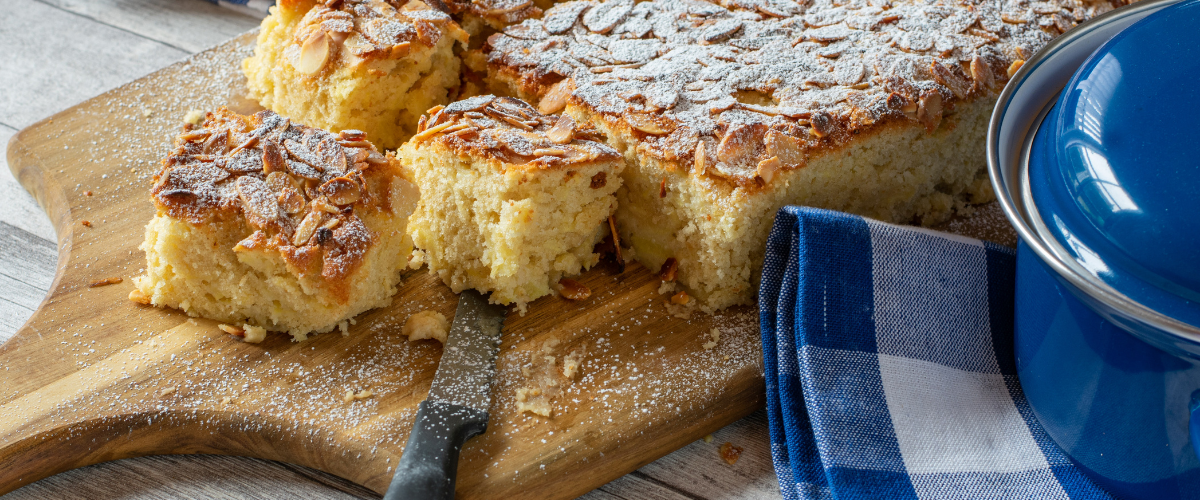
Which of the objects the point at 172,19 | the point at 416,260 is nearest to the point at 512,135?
the point at 416,260

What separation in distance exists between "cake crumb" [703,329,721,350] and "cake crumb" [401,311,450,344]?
58 cm

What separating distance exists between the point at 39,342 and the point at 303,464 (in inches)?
26.1

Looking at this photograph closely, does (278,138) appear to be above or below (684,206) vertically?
above

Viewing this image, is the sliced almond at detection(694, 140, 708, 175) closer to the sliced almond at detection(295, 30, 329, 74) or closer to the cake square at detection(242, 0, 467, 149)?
the cake square at detection(242, 0, 467, 149)

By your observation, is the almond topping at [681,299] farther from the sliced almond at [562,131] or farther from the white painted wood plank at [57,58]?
the white painted wood plank at [57,58]

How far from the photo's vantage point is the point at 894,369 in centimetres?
189

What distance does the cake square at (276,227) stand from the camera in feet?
6.32

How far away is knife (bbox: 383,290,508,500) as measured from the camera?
64.6 inches

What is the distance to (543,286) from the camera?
7.13ft

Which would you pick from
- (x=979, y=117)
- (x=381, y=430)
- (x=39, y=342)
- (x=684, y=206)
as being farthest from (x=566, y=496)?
(x=979, y=117)

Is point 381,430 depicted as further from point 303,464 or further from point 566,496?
point 566,496

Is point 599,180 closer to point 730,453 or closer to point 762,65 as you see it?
point 762,65

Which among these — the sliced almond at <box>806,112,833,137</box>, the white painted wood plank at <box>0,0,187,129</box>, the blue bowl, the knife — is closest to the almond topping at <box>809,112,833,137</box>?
the sliced almond at <box>806,112,833,137</box>

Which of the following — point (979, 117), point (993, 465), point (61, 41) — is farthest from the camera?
point (61, 41)
